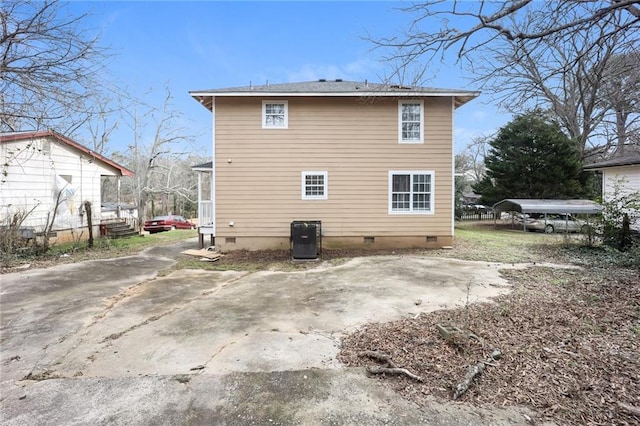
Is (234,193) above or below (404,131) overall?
below

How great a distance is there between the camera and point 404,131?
1027cm

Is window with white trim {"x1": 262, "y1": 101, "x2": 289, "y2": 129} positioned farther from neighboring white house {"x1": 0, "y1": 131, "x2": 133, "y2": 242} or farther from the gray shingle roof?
neighboring white house {"x1": 0, "y1": 131, "x2": 133, "y2": 242}

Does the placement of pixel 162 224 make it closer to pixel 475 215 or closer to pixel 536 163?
pixel 475 215

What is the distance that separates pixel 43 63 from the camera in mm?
5727

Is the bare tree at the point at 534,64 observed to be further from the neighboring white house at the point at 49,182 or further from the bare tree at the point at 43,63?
the neighboring white house at the point at 49,182

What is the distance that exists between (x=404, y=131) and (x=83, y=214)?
11.9 meters

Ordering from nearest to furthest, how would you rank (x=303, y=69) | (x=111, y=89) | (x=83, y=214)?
(x=111, y=89), (x=83, y=214), (x=303, y=69)

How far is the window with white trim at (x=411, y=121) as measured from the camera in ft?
33.4

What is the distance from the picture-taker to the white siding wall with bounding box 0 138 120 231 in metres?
9.45

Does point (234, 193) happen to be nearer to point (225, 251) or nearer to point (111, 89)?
point (225, 251)

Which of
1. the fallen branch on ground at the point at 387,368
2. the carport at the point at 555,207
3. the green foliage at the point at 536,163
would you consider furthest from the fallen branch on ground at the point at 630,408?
the green foliage at the point at 536,163

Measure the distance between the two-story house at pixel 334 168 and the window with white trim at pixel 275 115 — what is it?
0.03m

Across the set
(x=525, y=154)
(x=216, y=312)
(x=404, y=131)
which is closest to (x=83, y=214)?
(x=216, y=312)

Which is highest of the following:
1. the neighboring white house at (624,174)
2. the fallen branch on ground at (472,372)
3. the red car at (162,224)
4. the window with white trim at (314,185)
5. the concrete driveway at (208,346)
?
the neighboring white house at (624,174)
